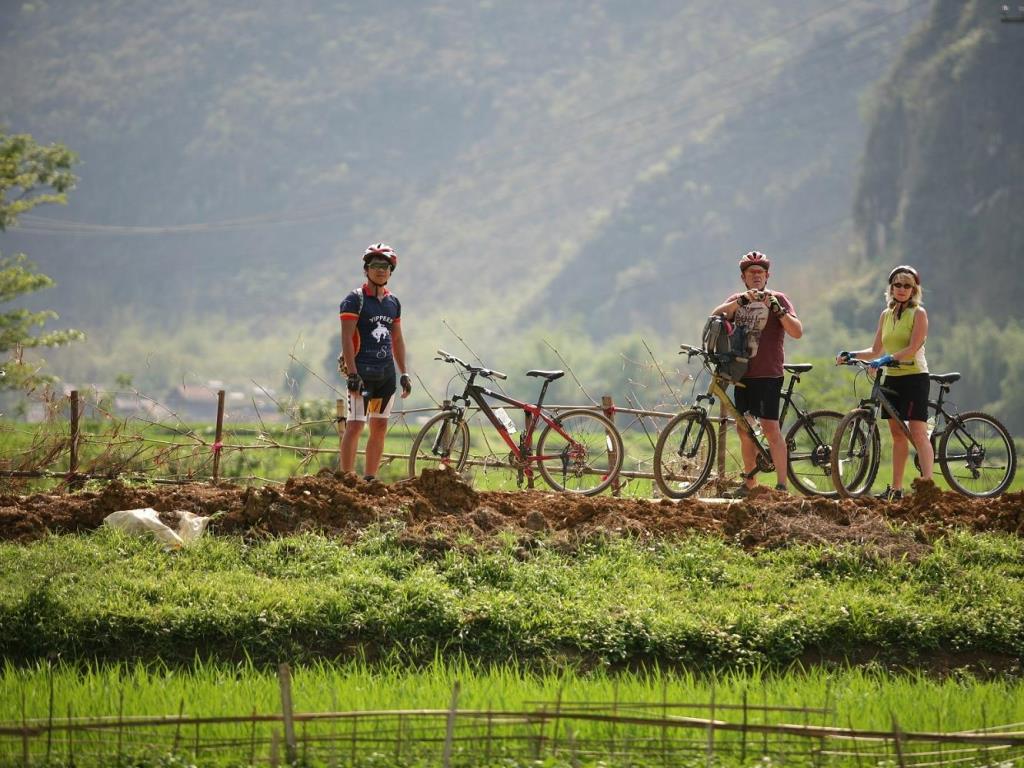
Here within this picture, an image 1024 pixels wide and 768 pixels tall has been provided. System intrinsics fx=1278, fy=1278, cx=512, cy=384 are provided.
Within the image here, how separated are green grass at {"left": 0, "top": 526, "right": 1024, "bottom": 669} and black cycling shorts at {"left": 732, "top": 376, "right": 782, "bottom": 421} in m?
1.89

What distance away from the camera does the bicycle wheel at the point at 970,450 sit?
35.8 ft

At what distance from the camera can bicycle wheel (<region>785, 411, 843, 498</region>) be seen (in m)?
10.7

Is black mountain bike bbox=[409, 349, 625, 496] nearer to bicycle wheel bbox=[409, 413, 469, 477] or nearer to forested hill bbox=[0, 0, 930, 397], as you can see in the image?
bicycle wheel bbox=[409, 413, 469, 477]

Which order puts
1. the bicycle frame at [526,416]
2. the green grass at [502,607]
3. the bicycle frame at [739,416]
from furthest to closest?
the bicycle frame at [526,416]
the bicycle frame at [739,416]
the green grass at [502,607]

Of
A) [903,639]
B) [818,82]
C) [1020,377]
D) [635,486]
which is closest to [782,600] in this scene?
[903,639]

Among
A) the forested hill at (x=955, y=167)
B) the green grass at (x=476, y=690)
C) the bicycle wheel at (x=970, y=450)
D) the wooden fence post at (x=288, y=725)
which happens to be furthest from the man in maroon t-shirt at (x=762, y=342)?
the forested hill at (x=955, y=167)

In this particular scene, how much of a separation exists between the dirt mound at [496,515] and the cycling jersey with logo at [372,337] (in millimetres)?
911

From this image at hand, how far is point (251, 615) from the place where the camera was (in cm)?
738

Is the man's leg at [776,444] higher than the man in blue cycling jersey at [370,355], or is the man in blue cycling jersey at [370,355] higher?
the man in blue cycling jersey at [370,355]

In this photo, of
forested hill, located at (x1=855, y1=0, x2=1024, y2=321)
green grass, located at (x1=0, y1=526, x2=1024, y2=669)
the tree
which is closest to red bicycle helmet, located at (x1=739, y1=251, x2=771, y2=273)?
green grass, located at (x1=0, y1=526, x2=1024, y2=669)

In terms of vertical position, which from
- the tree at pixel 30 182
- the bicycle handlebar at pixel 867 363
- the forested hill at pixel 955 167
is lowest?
the bicycle handlebar at pixel 867 363

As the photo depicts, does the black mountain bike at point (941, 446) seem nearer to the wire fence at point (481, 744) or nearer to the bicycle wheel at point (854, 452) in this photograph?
the bicycle wheel at point (854, 452)

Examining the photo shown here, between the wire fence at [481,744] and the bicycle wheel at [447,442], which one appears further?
the bicycle wheel at [447,442]

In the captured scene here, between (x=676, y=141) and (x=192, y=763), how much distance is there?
153 meters
